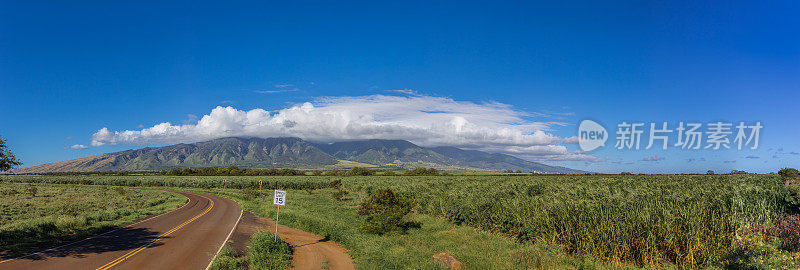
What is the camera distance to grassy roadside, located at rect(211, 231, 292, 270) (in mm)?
16203

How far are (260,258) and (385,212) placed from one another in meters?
9.15

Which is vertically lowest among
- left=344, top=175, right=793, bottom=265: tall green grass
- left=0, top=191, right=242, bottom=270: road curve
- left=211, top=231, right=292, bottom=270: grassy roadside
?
left=0, top=191, right=242, bottom=270: road curve

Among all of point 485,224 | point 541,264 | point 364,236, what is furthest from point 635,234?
point 364,236

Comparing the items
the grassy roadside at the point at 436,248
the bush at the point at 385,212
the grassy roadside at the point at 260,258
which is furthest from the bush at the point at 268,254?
the bush at the point at 385,212

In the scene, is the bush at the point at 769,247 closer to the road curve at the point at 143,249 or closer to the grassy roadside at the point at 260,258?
the grassy roadside at the point at 260,258

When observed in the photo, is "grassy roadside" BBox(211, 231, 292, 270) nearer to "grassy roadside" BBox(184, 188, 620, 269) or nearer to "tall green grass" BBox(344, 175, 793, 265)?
"grassy roadside" BBox(184, 188, 620, 269)

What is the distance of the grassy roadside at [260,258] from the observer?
638 inches

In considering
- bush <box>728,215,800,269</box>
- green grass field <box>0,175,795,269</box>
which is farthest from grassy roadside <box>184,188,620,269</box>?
bush <box>728,215,800,269</box>

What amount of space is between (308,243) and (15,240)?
59.6 feet

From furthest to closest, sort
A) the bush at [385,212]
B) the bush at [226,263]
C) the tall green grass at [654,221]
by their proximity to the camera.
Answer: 1. the bush at [385,212]
2. the bush at [226,263]
3. the tall green grass at [654,221]

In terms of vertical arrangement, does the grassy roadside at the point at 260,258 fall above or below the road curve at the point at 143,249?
above

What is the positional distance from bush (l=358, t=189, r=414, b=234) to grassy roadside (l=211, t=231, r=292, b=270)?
6.19 metres

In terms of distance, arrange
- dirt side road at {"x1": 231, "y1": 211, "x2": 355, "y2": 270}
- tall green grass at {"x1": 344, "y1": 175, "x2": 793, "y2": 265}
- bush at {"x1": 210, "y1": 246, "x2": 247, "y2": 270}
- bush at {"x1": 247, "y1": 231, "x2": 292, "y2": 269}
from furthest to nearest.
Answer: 1. dirt side road at {"x1": 231, "y1": 211, "x2": 355, "y2": 270}
2. bush at {"x1": 247, "y1": 231, "x2": 292, "y2": 269}
3. bush at {"x1": 210, "y1": 246, "x2": 247, "y2": 270}
4. tall green grass at {"x1": 344, "y1": 175, "x2": 793, "y2": 265}

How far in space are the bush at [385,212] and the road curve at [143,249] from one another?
10.4m
